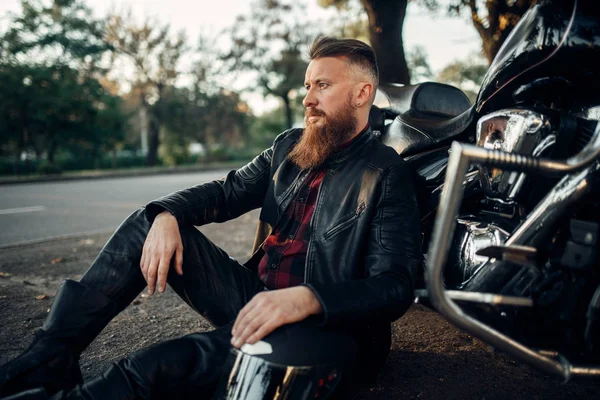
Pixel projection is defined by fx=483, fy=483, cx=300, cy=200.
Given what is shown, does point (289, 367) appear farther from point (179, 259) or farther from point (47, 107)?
point (47, 107)

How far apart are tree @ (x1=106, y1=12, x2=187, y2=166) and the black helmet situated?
88.7 ft

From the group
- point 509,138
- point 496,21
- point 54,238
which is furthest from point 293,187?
point 496,21

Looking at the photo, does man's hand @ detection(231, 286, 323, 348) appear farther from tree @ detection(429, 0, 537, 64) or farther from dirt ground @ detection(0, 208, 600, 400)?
tree @ detection(429, 0, 537, 64)

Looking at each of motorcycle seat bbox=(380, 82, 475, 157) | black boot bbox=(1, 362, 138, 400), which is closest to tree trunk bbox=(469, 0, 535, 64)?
motorcycle seat bbox=(380, 82, 475, 157)

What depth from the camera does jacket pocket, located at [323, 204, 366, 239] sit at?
6.29ft

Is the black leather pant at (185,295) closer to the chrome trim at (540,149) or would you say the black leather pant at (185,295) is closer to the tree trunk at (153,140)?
the chrome trim at (540,149)

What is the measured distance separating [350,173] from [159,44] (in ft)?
95.5

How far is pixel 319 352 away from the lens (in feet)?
4.92

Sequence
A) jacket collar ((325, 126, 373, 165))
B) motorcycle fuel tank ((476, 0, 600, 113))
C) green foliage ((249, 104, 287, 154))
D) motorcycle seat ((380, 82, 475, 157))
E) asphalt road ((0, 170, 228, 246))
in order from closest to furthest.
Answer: motorcycle fuel tank ((476, 0, 600, 113)), jacket collar ((325, 126, 373, 165)), motorcycle seat ((380, 82, 475, 157)), asphalt road ((0, 170, 228, 246)), green foliage ((249, 104, 287, 154))

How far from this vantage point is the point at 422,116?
8.80 ft

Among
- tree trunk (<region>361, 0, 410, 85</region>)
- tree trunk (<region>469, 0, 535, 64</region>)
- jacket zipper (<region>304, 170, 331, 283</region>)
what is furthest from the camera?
tree trunk (<region>469, 0, 535, 64</region>)

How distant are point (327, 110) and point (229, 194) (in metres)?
0.64

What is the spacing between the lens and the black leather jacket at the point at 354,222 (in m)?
1.65

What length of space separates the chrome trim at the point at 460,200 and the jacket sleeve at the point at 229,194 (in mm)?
1161
